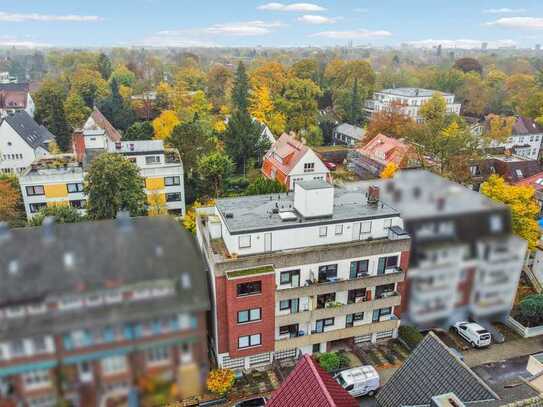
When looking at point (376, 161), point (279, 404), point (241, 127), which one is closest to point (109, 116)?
point (241, 127)

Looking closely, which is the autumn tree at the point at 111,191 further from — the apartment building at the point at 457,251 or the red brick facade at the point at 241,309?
the apartment building at the point at 457,251

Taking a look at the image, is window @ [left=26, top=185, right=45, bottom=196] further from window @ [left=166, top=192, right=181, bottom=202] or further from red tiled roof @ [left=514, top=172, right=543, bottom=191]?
red tiled roof @ [left=514, top=172, right=543, bottom=191]

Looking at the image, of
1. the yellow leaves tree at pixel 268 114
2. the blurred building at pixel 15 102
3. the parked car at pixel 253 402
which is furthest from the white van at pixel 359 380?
the blurred building at pixel 15 102

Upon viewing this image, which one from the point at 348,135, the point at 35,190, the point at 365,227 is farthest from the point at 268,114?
the point at 365,227

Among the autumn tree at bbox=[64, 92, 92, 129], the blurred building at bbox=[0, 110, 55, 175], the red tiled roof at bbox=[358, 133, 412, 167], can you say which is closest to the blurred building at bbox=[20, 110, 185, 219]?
the blurred building at bbox=[0, 110, 55, 175]

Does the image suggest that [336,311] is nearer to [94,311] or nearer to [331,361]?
[331,361]

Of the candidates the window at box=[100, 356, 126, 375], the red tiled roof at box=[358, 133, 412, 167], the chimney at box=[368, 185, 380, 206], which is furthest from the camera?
the red tiled roof at box=[358, 133, 412, 167]

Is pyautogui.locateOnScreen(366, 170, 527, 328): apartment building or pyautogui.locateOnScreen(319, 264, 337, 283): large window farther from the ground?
pyautogui.locateOnScreen(366, 170, 527, 328): apartment building
